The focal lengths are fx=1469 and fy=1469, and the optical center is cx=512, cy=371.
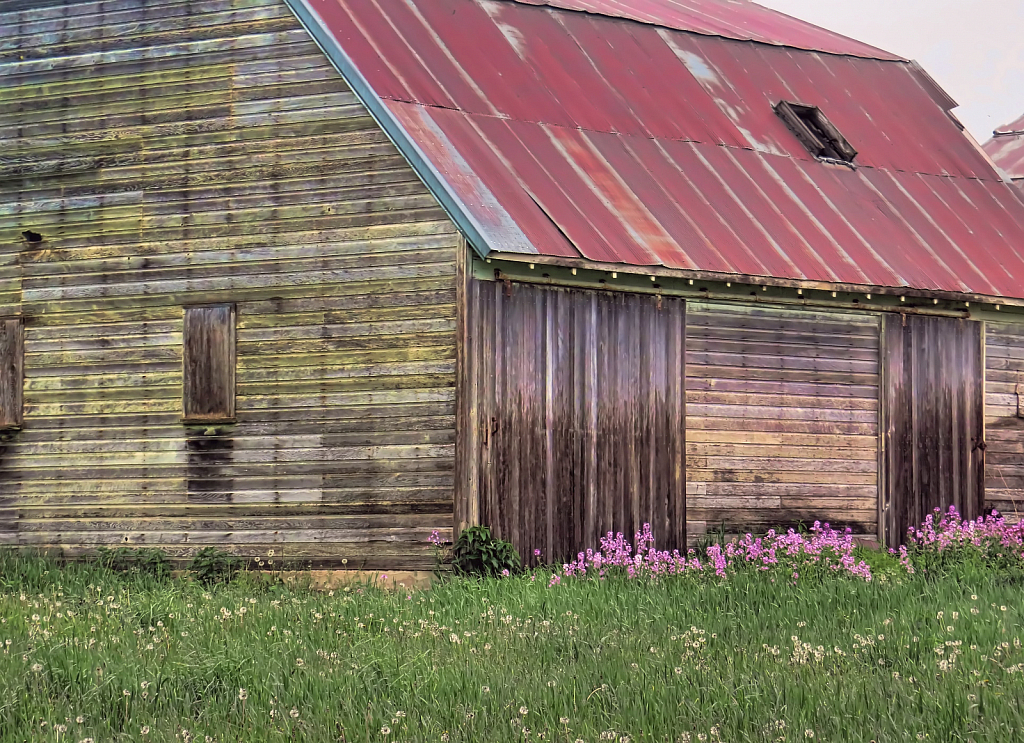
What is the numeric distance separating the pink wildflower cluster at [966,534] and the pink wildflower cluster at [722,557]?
1.19m

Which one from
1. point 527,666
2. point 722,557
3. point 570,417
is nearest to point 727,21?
point 570,417

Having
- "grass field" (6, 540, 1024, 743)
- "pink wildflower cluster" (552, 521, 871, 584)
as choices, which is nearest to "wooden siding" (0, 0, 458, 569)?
"pink wildflower cluster" (552, 521, 871, 584)

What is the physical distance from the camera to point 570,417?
1498 centimetres

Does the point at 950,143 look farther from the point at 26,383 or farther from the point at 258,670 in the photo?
the point at 258,670

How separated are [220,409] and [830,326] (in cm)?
699

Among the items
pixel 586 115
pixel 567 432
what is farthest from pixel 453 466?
pixel 586 115

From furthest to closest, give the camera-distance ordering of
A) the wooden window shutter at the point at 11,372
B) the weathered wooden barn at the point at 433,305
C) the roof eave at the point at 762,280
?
the wooden window shutter at the point at 11,372 → the weathered wooden barn at the point at 433,305 → the roof eave at the point at 762,280

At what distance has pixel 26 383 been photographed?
650 inches

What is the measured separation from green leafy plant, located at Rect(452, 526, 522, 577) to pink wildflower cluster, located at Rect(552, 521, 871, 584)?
0.55 meters

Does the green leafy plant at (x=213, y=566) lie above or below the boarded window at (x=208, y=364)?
below

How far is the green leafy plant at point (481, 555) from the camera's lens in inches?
554

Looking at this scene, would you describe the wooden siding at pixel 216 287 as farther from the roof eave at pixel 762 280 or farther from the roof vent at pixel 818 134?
the roof vent at pixel 818 134

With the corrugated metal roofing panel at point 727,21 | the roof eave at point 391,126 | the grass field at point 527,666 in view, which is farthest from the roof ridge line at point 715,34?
the grass field at point 527,666

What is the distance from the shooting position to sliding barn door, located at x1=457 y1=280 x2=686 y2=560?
1445 cm
